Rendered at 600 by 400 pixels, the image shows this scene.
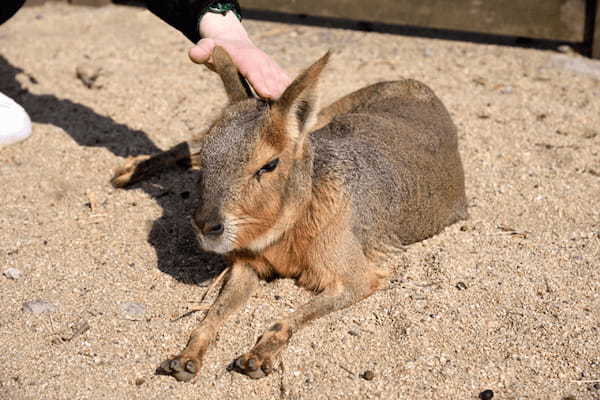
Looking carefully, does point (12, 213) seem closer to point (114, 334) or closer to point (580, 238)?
point (114, 334)

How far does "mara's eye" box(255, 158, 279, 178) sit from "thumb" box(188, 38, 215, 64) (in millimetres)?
866

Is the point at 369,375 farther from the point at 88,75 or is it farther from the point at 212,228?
the point at 88,75

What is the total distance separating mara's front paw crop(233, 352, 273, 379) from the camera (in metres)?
2.95

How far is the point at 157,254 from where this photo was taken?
151 inches

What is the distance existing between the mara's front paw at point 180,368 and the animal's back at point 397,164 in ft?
3.34

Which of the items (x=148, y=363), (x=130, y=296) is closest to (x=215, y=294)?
(x=130, y=296)

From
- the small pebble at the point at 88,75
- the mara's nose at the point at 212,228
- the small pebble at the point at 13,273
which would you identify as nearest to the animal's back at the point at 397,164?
the mara's nose at the point at 212,228

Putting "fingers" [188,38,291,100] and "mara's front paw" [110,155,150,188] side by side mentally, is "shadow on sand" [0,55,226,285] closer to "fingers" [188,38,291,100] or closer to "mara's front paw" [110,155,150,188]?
"mara's front paw" [110,155,150,188]

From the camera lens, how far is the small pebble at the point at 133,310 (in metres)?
3.31

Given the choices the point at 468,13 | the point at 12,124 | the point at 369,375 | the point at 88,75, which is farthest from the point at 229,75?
the point at 468,13

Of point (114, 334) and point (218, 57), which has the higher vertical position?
point (218, 57)

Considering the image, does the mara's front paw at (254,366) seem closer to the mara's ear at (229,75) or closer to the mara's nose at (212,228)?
the mara's nose at (212,228)

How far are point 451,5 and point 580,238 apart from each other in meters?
3.01

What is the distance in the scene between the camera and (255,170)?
Result: 3.04 m
